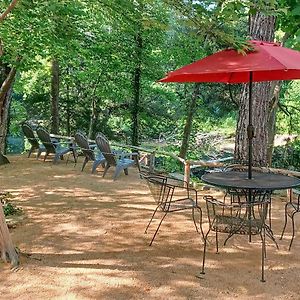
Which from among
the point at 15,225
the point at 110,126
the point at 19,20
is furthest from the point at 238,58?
the point at 110,126

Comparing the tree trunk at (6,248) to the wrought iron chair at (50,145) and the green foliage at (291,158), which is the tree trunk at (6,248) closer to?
the wrought iron chair at (50,145)

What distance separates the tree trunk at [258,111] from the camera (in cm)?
590

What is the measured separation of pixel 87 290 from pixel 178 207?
1574 mm

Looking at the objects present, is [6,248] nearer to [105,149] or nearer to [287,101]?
[105,149]

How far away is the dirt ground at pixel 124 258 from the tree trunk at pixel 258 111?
2.75ft

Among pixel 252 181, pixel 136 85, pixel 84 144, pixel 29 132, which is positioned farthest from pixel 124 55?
pixel 252 181

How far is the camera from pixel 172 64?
40.1 feet

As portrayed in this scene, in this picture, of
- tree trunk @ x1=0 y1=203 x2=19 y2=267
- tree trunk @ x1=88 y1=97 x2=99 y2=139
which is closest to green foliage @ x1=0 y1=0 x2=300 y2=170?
tree trunk @ x1=88 y1=97 x2=99 y2=139

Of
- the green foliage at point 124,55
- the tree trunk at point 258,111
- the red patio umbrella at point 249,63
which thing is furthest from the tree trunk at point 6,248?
the tree trunk at point 258,111

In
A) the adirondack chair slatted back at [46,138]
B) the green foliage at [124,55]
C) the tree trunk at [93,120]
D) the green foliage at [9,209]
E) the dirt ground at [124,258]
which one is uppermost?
the green foliage at [124,55]

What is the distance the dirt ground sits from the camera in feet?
10.1

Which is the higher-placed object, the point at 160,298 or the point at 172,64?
the point at 172,64

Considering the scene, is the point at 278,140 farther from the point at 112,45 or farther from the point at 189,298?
the point at 189,298

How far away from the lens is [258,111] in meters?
6.08
